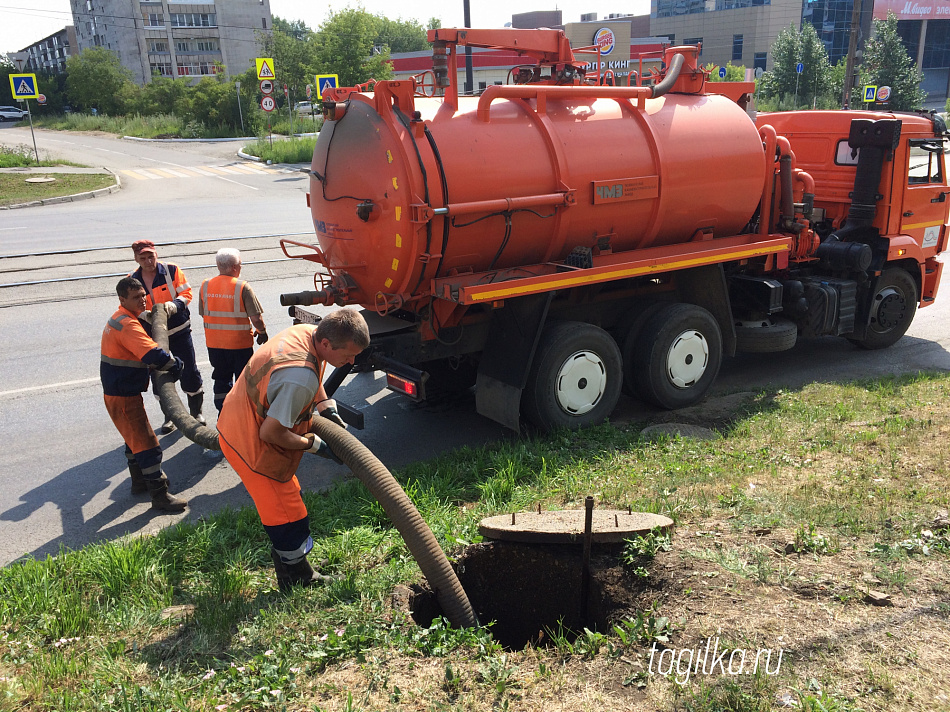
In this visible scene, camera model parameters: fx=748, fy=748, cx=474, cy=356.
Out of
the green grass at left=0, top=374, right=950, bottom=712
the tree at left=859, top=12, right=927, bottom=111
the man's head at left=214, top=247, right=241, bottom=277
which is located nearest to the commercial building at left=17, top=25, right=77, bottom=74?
the tree at left=859, top=12, right=927, bottom=111

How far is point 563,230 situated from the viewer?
6.35 m


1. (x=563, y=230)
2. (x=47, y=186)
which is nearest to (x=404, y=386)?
(x=563, y=230)

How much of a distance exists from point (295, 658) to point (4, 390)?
230 inches

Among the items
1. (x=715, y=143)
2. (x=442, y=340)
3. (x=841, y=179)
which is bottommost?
(x=442, y=340)

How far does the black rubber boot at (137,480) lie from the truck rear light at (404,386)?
204cm

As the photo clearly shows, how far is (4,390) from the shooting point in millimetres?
7734

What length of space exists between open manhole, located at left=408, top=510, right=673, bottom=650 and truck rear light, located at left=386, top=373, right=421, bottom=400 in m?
1.50

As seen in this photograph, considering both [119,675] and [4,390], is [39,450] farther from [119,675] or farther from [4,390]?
[119,675]

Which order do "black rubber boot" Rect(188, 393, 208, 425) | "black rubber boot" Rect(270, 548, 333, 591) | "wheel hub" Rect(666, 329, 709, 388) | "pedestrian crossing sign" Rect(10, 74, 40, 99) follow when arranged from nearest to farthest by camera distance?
1. "black rubber boot" Rect(270, 548, 333, 591)
2. "black rubber boot" Rect(188, 393, 208, 425)
3. "wheel hub" Rect(666, 329, 709, 388)
4. "pedestrian crossing sign" Rect(10, 74, 40, 99)

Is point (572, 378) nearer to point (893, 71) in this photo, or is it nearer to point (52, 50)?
point (893, 71)

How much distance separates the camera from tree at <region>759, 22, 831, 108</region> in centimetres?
4003

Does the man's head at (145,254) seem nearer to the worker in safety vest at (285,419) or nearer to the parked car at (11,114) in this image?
the worker in safety vest at (285,419)

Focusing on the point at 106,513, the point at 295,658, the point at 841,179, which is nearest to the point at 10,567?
the point at 106,513

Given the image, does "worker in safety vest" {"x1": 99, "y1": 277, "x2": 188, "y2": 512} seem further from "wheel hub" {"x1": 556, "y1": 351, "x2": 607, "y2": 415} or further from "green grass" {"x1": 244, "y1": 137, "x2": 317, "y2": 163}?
"green grass" {"x1": 244, "y1": 137, "x2": 317, "y2": 163}
